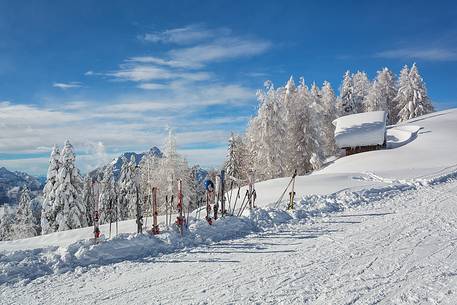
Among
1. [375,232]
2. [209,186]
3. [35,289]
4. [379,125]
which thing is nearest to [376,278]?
[375,232]

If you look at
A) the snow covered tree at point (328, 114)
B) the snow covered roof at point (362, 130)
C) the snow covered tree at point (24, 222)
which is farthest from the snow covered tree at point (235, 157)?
the snow covered tree at point (24, 222)

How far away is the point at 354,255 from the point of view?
9398mm

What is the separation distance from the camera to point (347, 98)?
76375 mm

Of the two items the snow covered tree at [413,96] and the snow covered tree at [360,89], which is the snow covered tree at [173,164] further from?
the snow covered tree at [413,96]

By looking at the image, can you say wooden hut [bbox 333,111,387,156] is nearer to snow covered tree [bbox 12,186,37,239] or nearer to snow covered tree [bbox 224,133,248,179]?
snow covered tree [bbox 224,133,248,179]

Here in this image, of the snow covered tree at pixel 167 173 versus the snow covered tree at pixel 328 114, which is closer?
the snow covered tree at pixel 167 173

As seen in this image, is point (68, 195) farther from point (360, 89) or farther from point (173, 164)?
point (360, 89)

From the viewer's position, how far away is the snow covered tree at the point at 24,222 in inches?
1943

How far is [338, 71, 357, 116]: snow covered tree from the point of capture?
75375 mm

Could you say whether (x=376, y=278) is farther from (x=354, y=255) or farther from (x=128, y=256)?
(x=128, y=256)

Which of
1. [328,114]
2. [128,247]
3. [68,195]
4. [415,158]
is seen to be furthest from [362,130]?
[128,247]

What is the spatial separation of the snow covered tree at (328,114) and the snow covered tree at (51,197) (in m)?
38.2

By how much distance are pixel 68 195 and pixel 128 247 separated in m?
26.7

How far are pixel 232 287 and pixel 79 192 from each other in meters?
30.9
